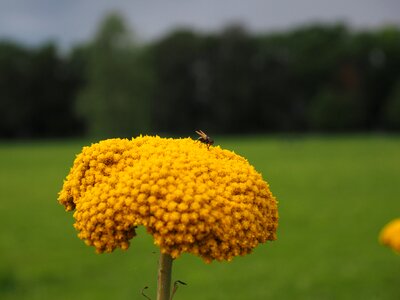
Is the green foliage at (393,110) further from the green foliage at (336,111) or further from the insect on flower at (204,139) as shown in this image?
the insect on flower at (204,139)

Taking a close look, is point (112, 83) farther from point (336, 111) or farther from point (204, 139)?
point (204, 139)

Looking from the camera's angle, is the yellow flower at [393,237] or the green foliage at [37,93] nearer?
the yellow flower at [393,237]

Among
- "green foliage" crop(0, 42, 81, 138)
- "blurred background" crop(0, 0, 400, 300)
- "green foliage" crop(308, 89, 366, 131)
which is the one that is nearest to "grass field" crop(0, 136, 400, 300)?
"blurred background" crop(0, 0, 400, 300)

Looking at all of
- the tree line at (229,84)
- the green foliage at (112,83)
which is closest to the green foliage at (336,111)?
the tree line at (229,84)

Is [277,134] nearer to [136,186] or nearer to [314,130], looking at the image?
[314,130]

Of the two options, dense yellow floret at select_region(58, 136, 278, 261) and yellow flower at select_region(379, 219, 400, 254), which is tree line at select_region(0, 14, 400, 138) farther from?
dense yellow floret at select_region(58, 136, 278, 261)

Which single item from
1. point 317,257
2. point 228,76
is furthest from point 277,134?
point 317,257
